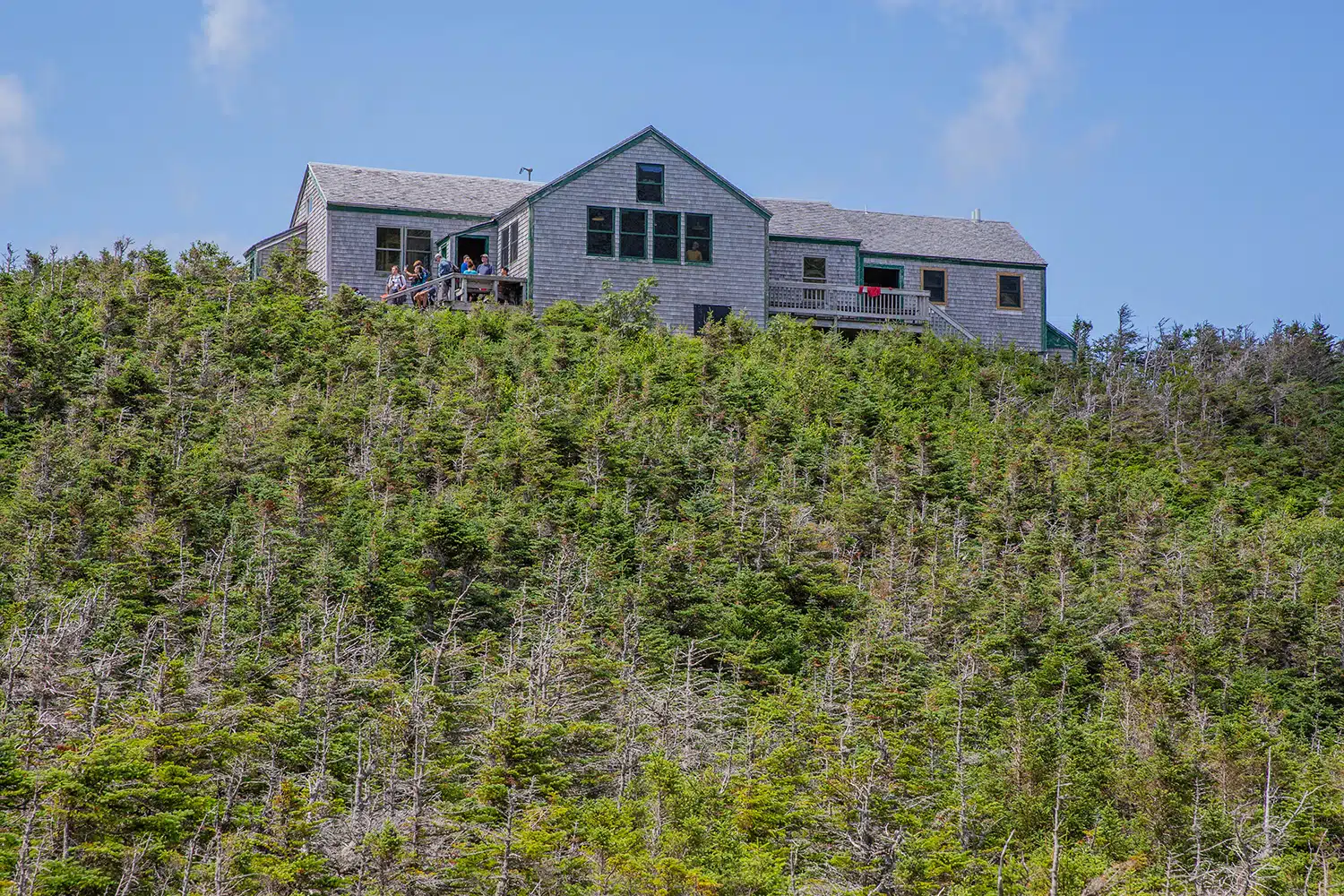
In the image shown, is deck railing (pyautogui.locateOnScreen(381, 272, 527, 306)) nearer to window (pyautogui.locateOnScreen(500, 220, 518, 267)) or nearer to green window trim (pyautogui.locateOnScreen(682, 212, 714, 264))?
window (pyautogui.locateOnScreen(500, 220, 518, 267))

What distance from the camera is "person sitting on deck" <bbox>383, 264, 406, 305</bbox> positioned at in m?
44.0

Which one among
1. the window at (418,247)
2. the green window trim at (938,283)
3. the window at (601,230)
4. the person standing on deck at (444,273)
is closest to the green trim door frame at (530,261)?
the window at (601,230)

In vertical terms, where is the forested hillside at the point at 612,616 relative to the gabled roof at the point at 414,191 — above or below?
below

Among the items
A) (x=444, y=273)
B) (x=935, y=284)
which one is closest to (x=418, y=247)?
(x=444, y=273)

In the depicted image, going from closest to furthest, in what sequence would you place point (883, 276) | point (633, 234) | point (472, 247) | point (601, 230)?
point (601, 230)
point (633, 234)
point (472, 247)
point (883, 276)

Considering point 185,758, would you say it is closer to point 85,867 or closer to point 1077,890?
point 85,867

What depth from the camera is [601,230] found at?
4453 centimetres

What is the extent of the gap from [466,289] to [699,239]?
6.92 metres

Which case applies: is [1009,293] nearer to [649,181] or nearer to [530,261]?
[649,181]

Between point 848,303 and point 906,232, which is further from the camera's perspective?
point 906,232

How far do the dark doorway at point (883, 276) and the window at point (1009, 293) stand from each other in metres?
3.39

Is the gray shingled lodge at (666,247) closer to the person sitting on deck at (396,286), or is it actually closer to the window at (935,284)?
the window at (935,284)

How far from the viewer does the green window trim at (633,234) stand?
44.7 meters

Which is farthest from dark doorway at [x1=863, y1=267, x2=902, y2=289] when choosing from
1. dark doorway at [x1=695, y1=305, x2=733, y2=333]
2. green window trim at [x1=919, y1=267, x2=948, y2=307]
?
dark doorway at [x1=695, y1=305, x2=733, y2=333]
